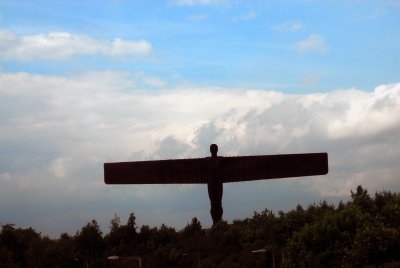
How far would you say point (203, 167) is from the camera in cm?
2589

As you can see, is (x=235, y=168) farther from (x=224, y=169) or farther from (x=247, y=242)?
(x=247, y=242)

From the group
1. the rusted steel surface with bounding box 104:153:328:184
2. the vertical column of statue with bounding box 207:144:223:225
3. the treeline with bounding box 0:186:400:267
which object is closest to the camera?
the treeline with bounding box 0:186:400:267

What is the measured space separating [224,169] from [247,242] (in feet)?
10.5

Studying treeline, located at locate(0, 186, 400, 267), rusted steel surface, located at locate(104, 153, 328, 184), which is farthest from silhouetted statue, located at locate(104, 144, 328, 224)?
treeline, located at locate(0, 186, 400, 267)

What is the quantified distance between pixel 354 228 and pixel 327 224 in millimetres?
912

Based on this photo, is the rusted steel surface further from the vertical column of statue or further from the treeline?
the treeline

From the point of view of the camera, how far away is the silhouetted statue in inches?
1016

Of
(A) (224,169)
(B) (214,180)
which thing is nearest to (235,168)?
(A) (224,169)

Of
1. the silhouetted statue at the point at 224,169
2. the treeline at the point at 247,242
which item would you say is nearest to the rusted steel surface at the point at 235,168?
the silhouetted statue at the point at 224,169

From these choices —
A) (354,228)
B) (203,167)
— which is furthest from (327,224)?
(203,167)

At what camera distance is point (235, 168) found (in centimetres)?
2588

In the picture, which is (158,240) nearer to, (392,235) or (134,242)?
(134,242)

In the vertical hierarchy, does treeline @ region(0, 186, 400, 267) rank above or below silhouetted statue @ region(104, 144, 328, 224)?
below

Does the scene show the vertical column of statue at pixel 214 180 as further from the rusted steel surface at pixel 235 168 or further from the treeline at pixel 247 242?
the treeline at pixel 247 242
